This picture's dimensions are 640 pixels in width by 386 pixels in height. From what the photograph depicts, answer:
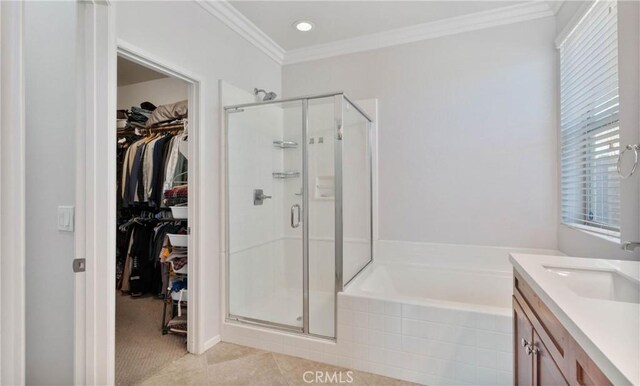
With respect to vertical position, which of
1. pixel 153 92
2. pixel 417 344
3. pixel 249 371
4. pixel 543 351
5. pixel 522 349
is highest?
pixel 153 92

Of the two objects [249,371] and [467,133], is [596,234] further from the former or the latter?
[249,371]

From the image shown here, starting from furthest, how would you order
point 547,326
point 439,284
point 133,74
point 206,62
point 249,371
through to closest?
point 133,74 < point 439,284 < point 206,62 < point 249,371 < point 547,326

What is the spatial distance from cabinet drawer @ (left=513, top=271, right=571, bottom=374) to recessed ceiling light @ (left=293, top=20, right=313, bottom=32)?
2.44 metres

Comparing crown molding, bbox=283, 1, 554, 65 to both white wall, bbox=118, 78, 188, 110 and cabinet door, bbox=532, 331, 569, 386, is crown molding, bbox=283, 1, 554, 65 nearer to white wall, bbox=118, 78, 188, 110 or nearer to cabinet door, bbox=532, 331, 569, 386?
white wall, bbox=118, 78, 188, 110

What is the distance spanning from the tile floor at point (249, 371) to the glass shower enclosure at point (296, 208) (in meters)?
0.22

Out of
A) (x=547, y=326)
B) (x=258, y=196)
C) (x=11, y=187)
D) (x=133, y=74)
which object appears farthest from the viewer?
(x=133, y=74)

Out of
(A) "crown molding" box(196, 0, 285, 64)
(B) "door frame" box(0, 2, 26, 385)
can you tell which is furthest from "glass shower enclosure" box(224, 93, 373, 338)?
(B) "door frame" box(0, 2, 26, 385)

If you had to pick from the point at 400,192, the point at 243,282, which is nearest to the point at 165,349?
the point at 243,282

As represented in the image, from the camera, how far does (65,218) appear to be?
4.17ft

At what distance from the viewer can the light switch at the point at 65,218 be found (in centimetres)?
126

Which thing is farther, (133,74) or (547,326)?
(133,74)

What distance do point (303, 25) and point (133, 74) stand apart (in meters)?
2.20

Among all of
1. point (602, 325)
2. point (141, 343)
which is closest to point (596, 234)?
point (602, 325)

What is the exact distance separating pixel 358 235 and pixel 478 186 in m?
1.12
